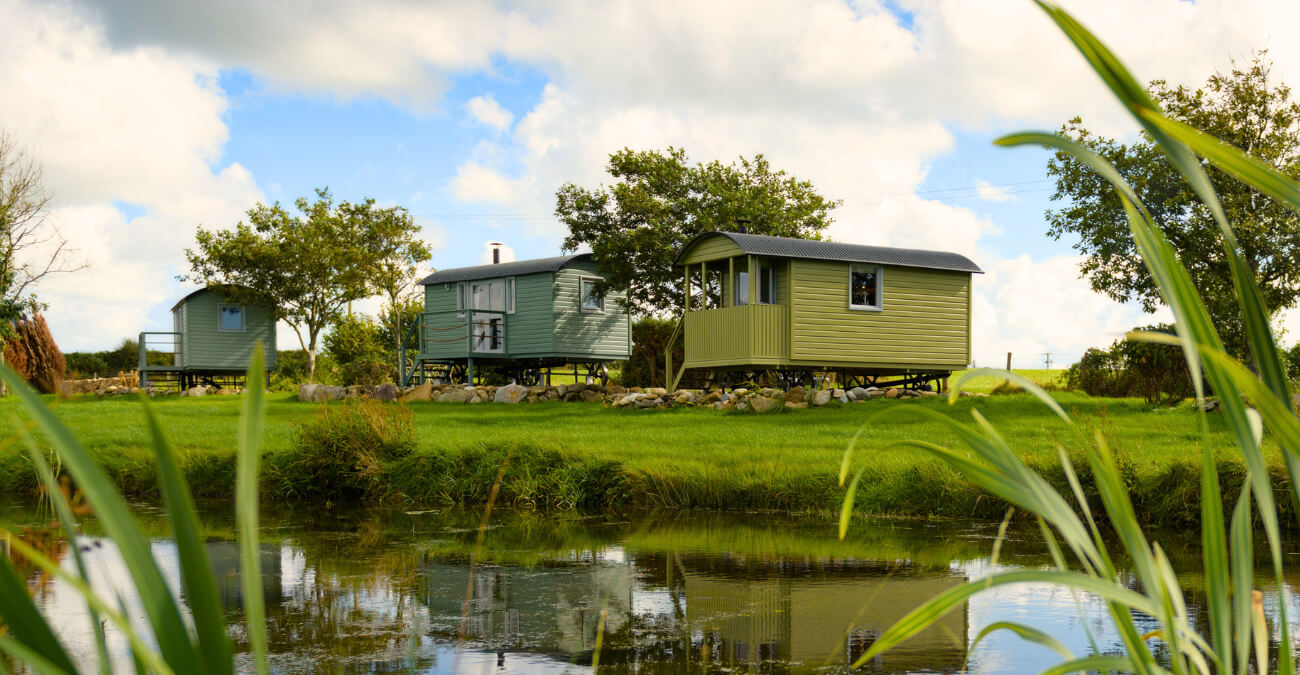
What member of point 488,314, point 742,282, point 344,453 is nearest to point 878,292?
point 742,282

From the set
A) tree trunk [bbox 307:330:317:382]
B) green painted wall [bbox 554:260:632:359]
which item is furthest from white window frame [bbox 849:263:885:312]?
tree trunk [bbox 307:330:317:382]

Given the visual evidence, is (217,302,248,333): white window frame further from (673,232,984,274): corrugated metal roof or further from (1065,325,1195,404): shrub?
(1065,325,1195,404): shrub

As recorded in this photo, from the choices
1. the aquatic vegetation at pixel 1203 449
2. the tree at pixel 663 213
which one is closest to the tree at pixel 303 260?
the tree at pixel 663 213

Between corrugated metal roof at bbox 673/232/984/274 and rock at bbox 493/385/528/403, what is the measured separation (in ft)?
13.2

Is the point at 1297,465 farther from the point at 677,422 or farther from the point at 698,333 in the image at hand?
the point at 698,333

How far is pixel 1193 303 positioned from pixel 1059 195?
60.3 ft

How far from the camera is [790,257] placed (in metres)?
18.6

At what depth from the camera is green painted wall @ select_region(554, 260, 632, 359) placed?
26781mm

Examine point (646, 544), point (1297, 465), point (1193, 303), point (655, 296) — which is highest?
point (655, 296)

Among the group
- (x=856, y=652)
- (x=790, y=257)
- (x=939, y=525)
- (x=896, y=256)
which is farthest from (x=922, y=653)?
(x=896, y=256)

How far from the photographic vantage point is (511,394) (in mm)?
20625

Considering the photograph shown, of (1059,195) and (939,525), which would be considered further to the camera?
(1059,195)

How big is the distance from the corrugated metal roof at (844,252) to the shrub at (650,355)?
4.53 m

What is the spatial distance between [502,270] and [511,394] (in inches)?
304
